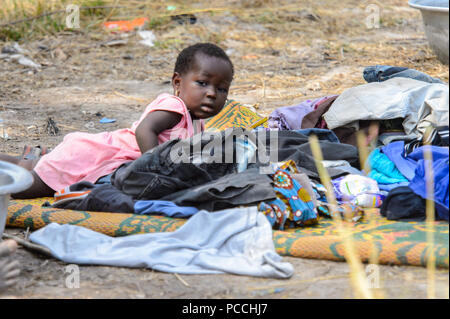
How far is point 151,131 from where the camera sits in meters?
3.25

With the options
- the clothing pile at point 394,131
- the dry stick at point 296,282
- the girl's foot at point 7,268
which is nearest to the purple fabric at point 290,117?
the clothing pile at point 394,131

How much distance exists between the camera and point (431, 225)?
2.62 meters

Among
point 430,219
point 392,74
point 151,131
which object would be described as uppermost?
point 392,74

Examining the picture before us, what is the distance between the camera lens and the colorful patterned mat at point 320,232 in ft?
7.86

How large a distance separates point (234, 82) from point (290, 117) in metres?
2.08

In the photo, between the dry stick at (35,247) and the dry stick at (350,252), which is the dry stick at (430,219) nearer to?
the dry stick at (350,252)

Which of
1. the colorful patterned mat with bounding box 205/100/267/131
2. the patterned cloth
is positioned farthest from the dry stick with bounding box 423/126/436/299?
the colorful patterned mat with bounding box 205/100/267/131

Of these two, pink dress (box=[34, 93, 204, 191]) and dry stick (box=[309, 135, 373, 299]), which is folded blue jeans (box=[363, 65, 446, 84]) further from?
pink dress (box=[34, 93, 204, 191])

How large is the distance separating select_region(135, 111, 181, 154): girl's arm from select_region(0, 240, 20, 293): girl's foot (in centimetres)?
109

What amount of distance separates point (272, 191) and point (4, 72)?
442 centimetres

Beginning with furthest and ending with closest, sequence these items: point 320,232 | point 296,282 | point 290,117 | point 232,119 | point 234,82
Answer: point 234,82
point 232,119
point 290,117
point 320,232
point 296,282

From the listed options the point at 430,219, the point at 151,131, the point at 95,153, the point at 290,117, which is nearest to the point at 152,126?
the point at 151,131

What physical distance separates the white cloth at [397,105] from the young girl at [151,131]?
80 cm

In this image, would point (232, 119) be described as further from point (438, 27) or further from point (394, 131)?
point (438, 27)
